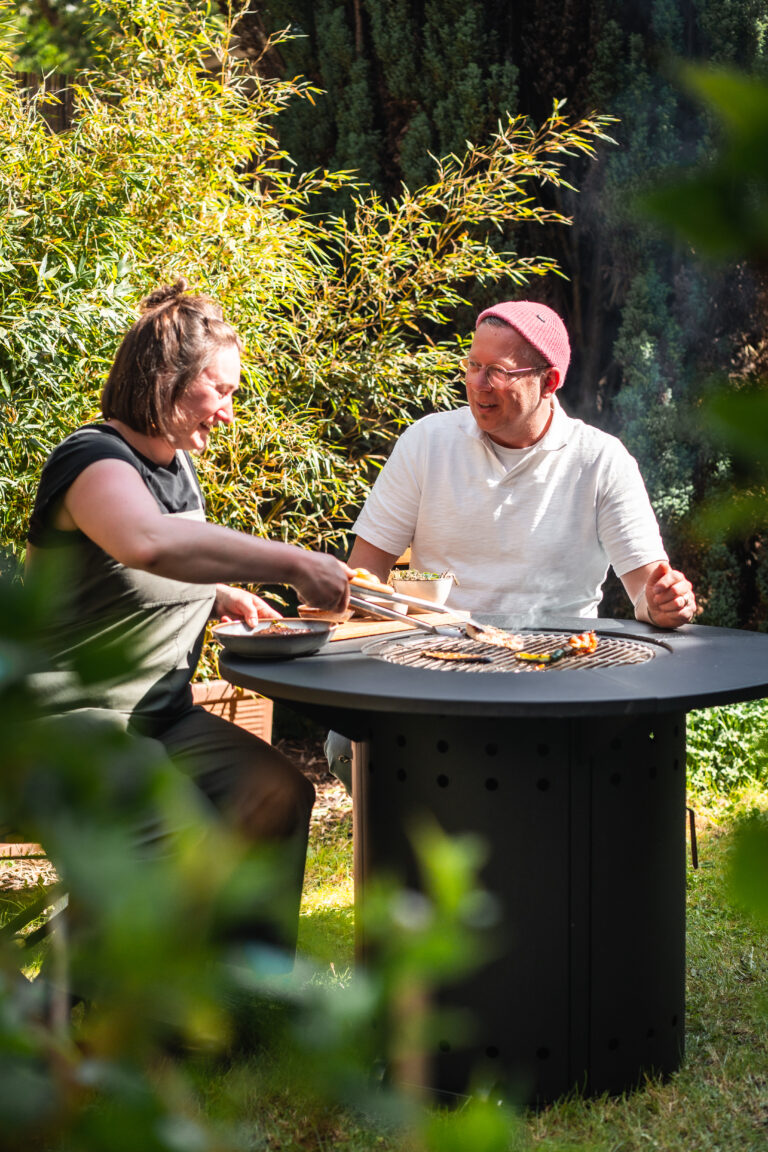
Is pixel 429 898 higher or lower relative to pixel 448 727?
higher

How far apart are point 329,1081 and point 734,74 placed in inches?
12.3

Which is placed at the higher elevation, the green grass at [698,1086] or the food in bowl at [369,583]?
the food in bowl at [369,583]

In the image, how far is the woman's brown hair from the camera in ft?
8.21

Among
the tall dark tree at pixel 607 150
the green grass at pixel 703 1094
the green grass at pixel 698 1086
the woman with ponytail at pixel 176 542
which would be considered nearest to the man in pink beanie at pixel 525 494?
the woman with ponytail at pixel 176 542

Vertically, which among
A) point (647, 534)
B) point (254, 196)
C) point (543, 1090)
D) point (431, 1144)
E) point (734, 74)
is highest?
point (254, 196)

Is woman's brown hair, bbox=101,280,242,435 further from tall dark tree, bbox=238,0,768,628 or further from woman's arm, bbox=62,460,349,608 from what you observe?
tall dark tree, bbox=238,0,768,628

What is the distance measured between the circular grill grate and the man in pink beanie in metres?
0.50

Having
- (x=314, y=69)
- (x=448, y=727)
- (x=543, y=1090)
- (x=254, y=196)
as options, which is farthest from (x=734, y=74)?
(x=314, y=69)

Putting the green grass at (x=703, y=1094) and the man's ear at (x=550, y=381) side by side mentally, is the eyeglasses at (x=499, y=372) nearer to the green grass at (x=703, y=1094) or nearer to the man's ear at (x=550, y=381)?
the man's ear at (x=550, y=381)

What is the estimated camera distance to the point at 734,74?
29 centimetres

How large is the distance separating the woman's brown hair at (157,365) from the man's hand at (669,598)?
1215 millimetres

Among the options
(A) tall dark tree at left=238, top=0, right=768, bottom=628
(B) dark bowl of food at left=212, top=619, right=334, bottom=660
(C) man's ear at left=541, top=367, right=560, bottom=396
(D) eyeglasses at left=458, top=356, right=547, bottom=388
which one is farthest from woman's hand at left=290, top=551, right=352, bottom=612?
(A) tall dark tree at left=238, top=0, right=768, bottom=628

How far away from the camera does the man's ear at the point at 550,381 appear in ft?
10.7

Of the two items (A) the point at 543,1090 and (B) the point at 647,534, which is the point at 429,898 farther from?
(B) the point at 647,534
